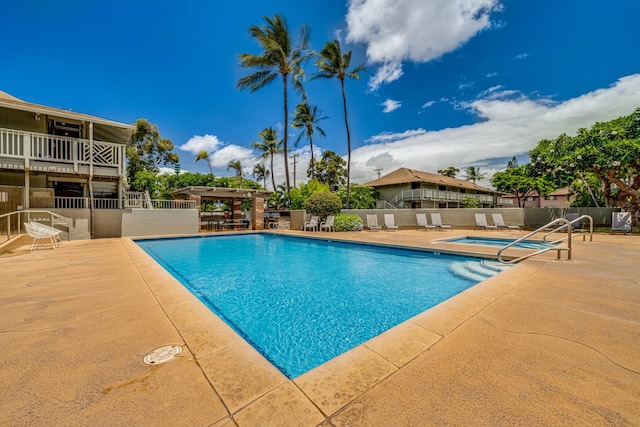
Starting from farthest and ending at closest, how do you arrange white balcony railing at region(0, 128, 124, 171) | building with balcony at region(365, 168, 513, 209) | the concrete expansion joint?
building with balcony at region(365, 168, 513, 209)
white balcony railing at region(0, 128, 124, 171)
the concrete expansion joint

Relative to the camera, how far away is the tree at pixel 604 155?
11312 mm

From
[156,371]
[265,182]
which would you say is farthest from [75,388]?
[265,182]

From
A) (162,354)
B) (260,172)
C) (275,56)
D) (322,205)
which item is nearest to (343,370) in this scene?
(162,354)

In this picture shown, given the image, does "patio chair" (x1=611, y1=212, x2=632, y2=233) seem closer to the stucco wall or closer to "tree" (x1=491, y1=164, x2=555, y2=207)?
"tree" (x1=491, y1=164, x2=555, y2=207)

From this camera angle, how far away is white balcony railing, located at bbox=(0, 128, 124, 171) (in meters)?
9.44

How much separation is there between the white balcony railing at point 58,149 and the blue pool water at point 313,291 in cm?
554

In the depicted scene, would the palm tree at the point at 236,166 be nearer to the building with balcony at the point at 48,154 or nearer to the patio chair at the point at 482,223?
the building with balcony at the point at 48,154

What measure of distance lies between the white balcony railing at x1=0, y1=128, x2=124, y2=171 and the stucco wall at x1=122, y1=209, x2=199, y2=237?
236cm

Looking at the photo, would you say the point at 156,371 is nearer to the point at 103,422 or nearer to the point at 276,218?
the point at 103,422

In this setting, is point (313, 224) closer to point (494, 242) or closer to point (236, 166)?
point (494, 242)

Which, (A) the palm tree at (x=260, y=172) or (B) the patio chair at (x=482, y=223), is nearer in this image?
(B) the patio chair at (x=482, y=223)

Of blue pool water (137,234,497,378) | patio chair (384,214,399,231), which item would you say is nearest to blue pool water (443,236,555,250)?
blue pool water (137,234,497,378)

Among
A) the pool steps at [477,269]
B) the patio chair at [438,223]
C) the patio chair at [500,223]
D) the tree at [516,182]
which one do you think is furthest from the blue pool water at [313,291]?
the tree at [516,182]

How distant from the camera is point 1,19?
9797 millimetres
